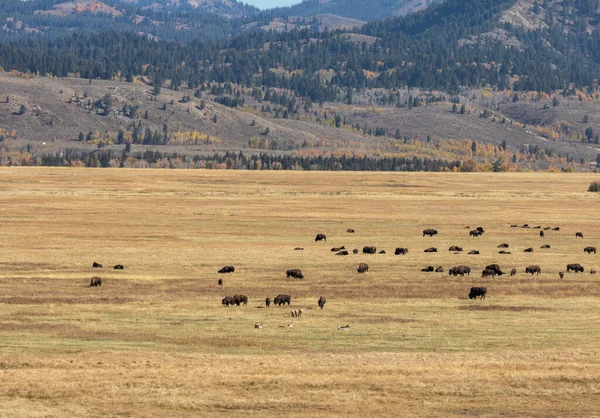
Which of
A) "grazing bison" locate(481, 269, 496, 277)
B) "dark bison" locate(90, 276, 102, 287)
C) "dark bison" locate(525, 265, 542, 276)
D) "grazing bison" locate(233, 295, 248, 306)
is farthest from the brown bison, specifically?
"dark bison" locate(90, 276, 102, 287)

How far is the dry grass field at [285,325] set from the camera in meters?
26.1

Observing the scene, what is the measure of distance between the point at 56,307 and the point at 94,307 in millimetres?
1504

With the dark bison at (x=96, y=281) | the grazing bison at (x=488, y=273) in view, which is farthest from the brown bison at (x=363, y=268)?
the dark bison at (x=96, y=281)

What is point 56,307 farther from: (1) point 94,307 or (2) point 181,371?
(2) point 181,371

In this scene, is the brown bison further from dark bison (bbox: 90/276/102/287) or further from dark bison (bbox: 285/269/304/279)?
dark bison (bbox: 90/276/102/287)

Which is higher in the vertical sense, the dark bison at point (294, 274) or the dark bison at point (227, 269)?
the dark bison at point (294, 274)

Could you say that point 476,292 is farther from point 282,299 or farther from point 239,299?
point 239,299

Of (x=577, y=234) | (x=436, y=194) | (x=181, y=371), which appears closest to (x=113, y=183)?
(x=436, y=194)

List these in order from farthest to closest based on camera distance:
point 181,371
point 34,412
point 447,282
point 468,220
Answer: point 468,220 < point 447,282 < point 181,371 < point 34,412

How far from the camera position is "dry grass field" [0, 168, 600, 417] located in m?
26.1

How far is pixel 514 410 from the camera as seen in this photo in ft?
82.2

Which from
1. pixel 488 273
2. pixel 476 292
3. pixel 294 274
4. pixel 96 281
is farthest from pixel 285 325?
pixel 488 273

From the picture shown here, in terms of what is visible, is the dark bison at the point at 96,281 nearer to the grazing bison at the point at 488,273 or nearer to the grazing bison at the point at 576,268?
the grazing bison at the point at 488,273

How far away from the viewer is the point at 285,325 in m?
38.3
